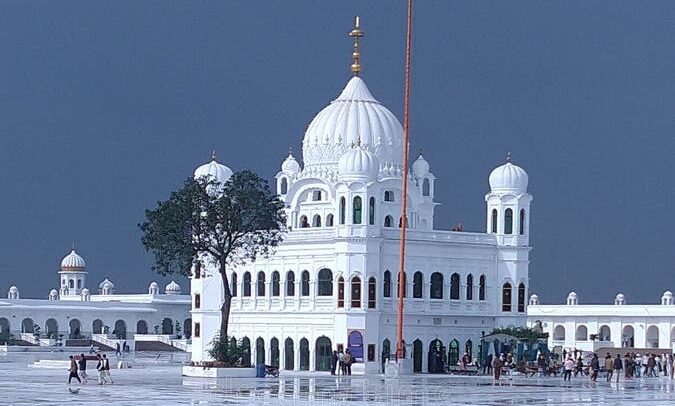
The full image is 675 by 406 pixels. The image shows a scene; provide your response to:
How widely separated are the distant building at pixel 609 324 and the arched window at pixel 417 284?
76.6 ft

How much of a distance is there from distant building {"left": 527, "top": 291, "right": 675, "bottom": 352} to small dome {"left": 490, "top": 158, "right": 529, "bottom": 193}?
2056cm

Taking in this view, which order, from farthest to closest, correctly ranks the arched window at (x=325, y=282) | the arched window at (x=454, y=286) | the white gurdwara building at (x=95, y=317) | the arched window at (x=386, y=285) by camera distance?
the white gurdwara building at (x=95, y=317) → the arched window at (x=454, y=286) → the arched window at (x=325, y=282) → the arched window at (x=386, y=285)

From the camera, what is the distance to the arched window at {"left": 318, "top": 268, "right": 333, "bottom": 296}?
66500mm

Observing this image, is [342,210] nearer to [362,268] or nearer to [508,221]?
[362,268]

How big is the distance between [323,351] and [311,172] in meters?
9.44

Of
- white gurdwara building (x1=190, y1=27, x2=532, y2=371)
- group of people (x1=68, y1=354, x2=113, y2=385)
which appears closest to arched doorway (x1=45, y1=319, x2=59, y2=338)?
white gurdwara building (x1=190, y1=27, x2=532, y2=371)

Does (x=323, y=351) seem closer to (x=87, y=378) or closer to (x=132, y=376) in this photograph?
(x=132, y=376)

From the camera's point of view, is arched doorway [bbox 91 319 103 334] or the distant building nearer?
the distant building

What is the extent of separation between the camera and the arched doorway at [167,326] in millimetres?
121312

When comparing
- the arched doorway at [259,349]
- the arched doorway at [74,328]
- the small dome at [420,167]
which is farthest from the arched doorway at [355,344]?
the arched doorway at [74,328]

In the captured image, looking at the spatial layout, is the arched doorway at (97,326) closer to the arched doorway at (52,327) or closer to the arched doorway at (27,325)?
the arched doorway at (52,327)

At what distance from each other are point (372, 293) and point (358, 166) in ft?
18.0

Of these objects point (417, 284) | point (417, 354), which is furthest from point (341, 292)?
point (417, 354)

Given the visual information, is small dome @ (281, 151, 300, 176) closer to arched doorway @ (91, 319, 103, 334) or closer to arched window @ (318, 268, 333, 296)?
arched window @ (318, 268, 333, 296)
